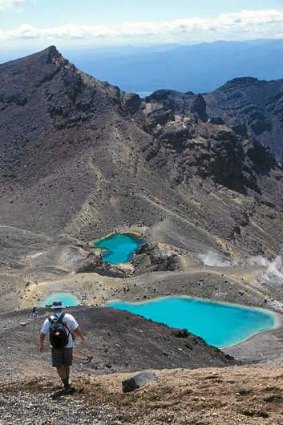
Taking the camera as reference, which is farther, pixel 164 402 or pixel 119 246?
pixel 119 246

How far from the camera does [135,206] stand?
10975 centimetres

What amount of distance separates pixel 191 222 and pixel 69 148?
29.8 metres

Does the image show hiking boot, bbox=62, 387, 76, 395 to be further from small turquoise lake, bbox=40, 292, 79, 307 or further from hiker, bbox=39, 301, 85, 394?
small turquoise lake, bbox=40, 292, 79, 307

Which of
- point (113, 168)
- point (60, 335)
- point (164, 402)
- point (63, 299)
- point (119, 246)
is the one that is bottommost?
point (164, 402)

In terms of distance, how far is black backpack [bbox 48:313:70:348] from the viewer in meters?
16.8

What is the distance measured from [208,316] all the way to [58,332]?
4541 centimetres

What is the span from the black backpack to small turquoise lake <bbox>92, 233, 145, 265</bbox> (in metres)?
74.0

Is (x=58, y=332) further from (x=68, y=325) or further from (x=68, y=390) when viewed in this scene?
(x=68, y=390)

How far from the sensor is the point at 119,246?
99.4m

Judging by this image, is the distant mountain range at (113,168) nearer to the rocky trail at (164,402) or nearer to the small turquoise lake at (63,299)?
the small turquoise lake at (63,299)

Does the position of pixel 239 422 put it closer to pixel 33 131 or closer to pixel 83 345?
pixel 83 345

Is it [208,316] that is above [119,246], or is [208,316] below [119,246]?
below

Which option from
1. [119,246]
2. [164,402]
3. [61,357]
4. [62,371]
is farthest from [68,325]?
[119,246]

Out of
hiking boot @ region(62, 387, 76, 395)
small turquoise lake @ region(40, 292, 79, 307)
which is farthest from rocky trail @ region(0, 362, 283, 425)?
small turquoise lake @ region(40, 292, 79, 307)
